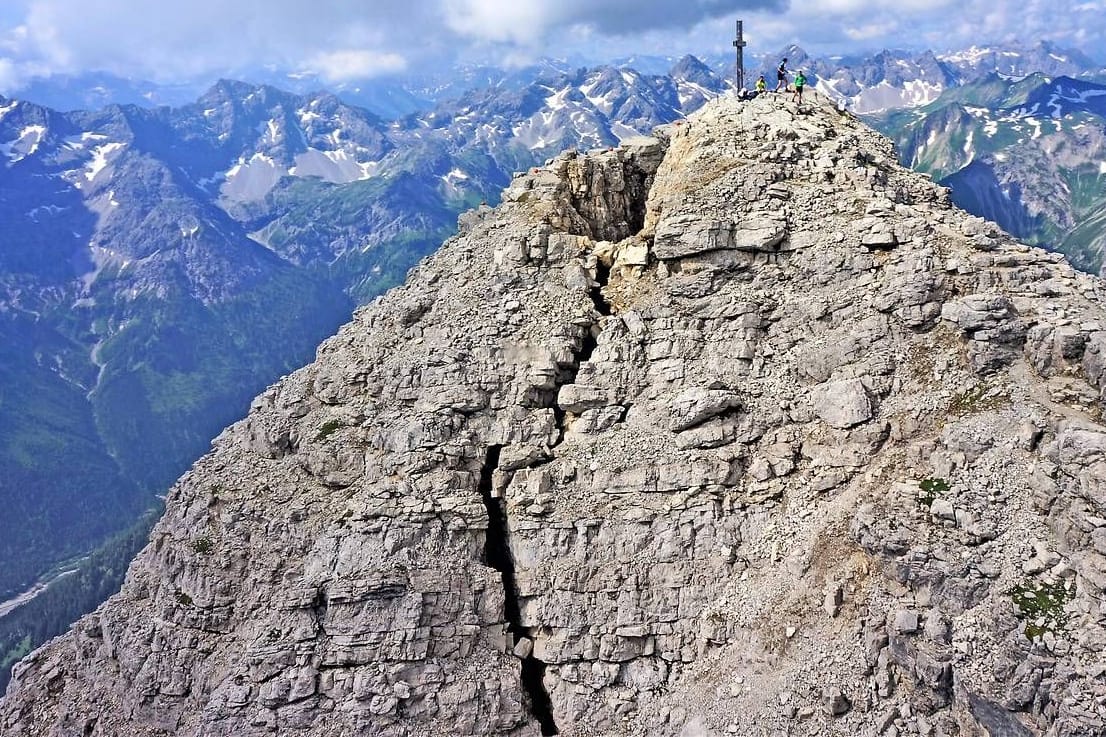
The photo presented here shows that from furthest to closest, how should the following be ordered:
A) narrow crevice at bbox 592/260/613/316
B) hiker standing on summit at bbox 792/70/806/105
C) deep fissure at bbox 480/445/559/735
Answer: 1. hiker standing on summit at bbox 792/70/806/105
2. narrow crevice at bbox 592/260/613/316
3. deep fissure at bbox 480/445/559/735

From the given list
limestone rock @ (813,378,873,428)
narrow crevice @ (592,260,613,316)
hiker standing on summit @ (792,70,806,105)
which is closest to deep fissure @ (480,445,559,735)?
narrow crevice @ (592,260,613,316)

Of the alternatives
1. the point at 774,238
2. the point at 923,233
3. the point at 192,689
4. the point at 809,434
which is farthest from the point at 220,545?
the point at 923,233

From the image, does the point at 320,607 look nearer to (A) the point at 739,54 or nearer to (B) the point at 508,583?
(B) the point at 508,583

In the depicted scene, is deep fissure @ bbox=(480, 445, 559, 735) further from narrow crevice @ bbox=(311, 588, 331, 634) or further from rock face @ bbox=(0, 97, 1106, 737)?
narrow crevice @ bbox=(311, 588, 331, 634)

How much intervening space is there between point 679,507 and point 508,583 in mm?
9266

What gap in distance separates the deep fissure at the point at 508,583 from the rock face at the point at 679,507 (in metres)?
0.15

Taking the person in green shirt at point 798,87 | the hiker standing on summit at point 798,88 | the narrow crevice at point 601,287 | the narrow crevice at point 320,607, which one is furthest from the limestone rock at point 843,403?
the narrow crevice at point 320,607

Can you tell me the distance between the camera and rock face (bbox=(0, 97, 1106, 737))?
31797 millimetres

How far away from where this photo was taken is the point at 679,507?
124 feet

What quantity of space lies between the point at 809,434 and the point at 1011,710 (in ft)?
46.5

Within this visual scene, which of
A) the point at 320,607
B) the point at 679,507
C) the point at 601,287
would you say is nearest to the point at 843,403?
the point at 679,507

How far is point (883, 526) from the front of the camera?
110 feet

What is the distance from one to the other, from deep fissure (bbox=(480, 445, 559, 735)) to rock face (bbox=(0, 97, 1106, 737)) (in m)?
0.15

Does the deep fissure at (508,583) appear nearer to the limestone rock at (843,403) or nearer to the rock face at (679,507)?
the rock face at (679,507)
